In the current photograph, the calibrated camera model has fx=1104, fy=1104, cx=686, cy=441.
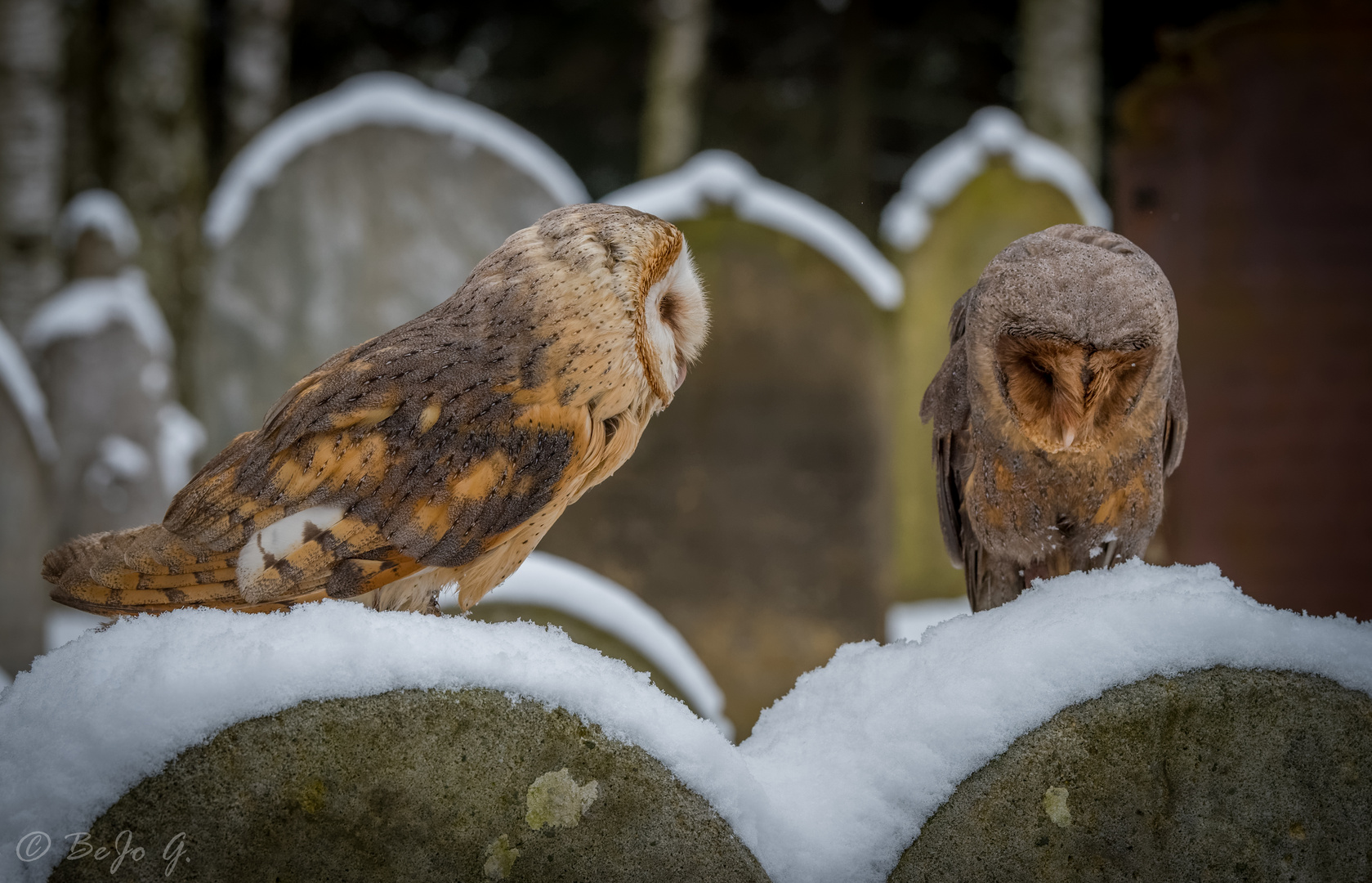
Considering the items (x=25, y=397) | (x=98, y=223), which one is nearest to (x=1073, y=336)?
(x=25, y=397)

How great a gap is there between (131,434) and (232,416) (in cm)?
98

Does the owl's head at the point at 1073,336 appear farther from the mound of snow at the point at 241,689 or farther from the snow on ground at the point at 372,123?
the snow on ground at the point at 372,123

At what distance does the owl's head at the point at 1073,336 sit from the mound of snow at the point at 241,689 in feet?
1.91

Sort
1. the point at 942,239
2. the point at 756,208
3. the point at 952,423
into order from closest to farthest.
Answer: the point at 952,423 < the point at 756,208 < the point at 942,239

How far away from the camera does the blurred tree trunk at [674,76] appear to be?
7.32 meters

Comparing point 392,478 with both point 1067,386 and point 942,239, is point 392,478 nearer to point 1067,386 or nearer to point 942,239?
point 1067,386

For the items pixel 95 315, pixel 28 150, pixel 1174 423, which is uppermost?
pixel 1174 423

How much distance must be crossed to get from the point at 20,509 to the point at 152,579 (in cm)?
239

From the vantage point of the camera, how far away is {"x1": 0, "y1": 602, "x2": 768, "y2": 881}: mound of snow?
1.04 meters

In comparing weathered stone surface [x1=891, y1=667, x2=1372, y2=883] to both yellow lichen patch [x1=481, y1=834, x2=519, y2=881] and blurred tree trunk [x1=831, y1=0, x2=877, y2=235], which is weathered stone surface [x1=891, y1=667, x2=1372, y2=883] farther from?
blurred tree trunk [x1=831, y1=0, x2=877, y2=235]

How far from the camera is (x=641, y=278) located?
1373 millimetres

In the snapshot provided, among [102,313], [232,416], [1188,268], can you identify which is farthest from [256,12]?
[1188,268]

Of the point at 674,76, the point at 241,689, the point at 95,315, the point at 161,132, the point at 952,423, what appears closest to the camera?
the point at 241,689

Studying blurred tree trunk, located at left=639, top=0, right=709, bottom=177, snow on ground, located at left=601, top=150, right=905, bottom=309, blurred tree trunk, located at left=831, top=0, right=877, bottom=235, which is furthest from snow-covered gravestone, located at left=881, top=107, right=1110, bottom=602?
blurred tree trunk, located at left=831, top=0, right=877, bottom=235
